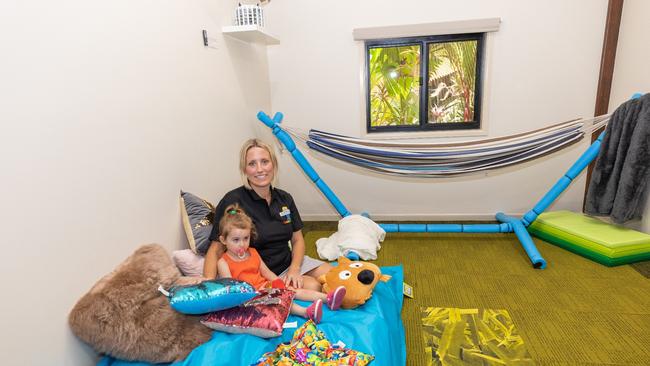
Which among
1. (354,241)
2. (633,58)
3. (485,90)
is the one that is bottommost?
(354,241)

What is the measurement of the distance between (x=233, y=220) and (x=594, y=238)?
223cm

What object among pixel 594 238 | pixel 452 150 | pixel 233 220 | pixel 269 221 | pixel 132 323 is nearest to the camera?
pixel 132 323

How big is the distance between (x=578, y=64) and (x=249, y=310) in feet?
9.99

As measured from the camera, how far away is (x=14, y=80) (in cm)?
100

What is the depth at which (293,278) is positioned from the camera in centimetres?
172

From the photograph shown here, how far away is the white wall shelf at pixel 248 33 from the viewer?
233 cm

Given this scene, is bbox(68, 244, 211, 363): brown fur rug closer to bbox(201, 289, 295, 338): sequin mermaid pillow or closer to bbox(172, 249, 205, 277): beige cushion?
bbox(201, 289, 295, 338): sequin mermaid pillow

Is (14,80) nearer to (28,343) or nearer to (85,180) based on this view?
(85,180)

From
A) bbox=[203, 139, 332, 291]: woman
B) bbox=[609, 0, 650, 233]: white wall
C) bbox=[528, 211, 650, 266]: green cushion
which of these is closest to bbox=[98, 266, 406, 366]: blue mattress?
bbox=[203, 139, 332, 291]: woman

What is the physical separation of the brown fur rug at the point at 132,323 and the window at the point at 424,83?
7.83 ft

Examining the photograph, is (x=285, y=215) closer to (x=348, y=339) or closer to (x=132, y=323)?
(x=348, y=339)

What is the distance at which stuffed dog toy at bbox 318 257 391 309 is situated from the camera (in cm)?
156

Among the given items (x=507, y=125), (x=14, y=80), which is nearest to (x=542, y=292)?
(x=507, y=125)

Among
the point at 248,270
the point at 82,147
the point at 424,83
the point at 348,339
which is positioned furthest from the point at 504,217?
the point at 82,147
